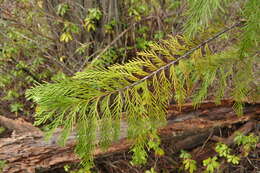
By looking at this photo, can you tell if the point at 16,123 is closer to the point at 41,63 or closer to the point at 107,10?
the point at 41,63

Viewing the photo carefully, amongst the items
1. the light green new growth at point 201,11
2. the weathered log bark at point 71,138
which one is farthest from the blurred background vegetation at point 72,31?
the light green new growth at point 201,11

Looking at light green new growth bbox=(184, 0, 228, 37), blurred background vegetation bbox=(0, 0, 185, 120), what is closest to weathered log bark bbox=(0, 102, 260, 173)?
blurred background vegetation bbox=(0, 0, 185, 120)

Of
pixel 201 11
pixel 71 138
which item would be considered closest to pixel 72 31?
pixel 71 138

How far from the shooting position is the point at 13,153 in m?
1.81

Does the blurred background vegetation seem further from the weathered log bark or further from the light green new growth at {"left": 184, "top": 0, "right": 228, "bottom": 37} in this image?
the light green new growth at {"left": 184, "top": 0, "right": 228, "bottom": 37}

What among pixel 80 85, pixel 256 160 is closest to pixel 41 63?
pixel 80 85

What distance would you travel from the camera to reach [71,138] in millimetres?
1900

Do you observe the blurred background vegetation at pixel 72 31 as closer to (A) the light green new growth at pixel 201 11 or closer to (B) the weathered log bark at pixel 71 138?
(B) the weathered log bark at pixel 71 138

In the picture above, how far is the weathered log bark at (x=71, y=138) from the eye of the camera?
1.83 metres

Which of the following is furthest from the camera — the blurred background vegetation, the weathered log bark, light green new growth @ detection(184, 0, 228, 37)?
the blurred background vegetation

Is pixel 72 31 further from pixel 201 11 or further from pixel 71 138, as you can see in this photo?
pixel 201 11

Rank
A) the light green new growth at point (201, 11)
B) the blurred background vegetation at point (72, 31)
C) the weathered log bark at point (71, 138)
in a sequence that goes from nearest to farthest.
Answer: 1. the light green new growth at point (201, 11)
2. the weathered log bark at point (71, 138)
3. the blurred background vegetation at point (72, 31)

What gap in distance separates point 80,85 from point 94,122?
14 centimetres

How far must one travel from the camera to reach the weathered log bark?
6.00 ft
